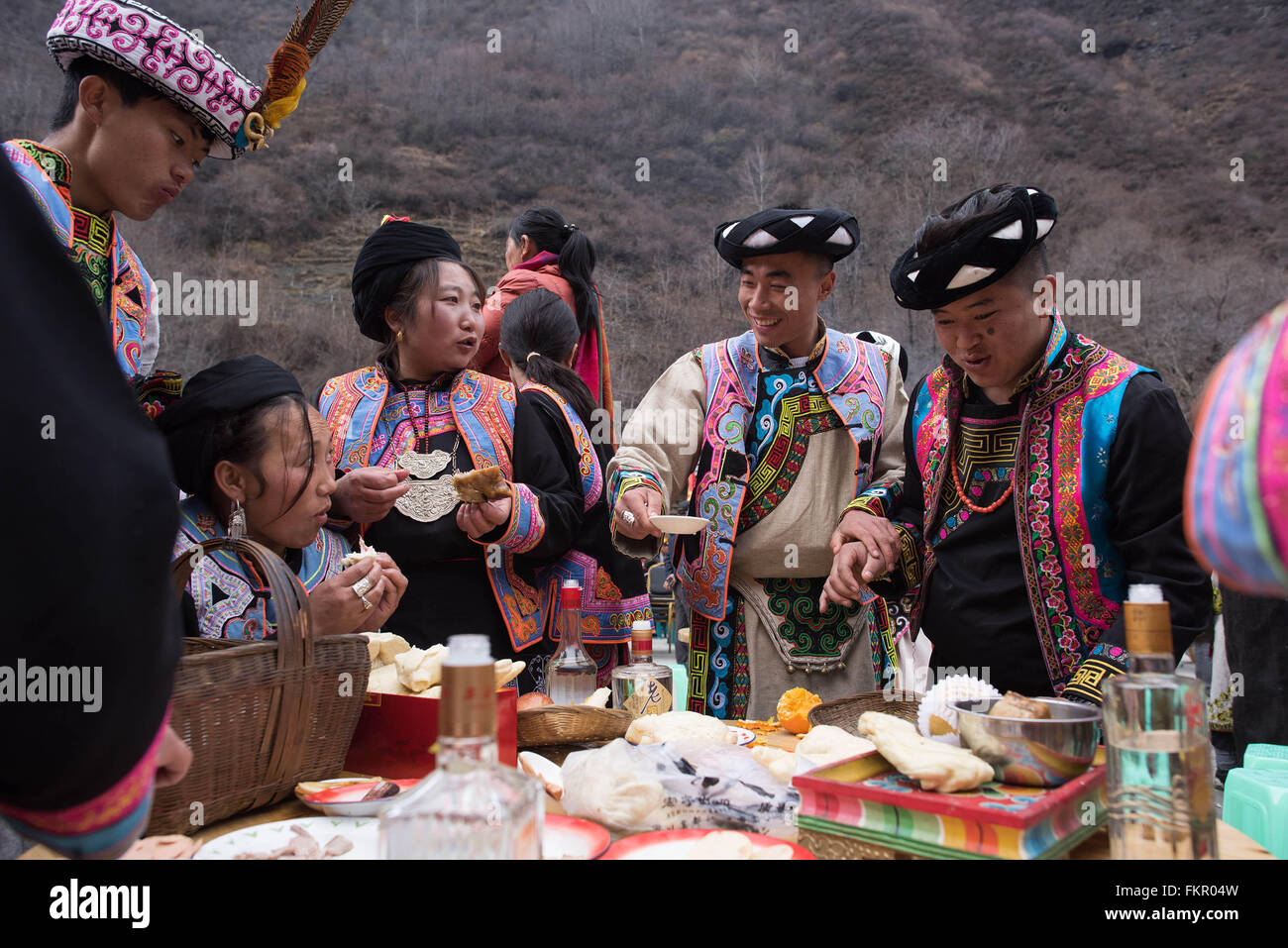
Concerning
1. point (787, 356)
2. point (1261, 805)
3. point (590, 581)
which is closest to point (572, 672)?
point (590, 581)

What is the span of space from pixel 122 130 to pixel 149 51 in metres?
0.19

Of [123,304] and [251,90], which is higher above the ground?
[251,90]

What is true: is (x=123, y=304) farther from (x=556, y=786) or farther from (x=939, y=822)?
(x=939, y=822)

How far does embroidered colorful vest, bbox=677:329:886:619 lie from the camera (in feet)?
9.24

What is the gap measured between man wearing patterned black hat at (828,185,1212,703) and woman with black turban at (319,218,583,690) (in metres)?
0.95

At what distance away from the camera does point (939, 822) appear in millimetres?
1045

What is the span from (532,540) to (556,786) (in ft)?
3.90

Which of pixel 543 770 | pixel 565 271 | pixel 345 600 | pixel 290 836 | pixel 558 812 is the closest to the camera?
pixel 290 836

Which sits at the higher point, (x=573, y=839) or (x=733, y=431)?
(x=733, y=431)

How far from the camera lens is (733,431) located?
2877mm

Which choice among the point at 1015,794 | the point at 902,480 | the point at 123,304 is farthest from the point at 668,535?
the point at 1015,794

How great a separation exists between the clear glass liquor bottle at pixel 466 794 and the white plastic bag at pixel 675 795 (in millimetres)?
379

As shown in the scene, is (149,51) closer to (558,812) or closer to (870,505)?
(558,812)
